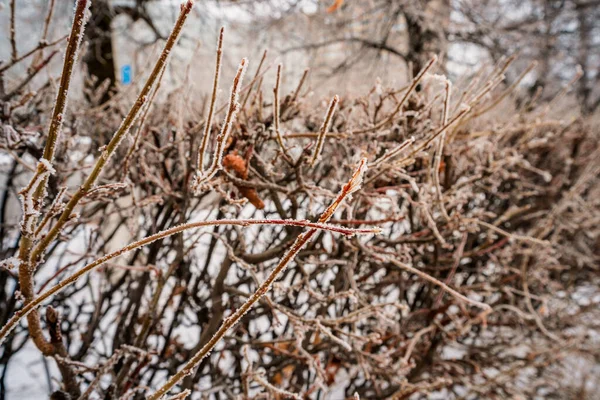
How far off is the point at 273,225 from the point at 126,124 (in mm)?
1555

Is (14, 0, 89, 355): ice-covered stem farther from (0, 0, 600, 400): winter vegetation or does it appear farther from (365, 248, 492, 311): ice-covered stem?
(365, 248, 492, 311): ice-covered stem

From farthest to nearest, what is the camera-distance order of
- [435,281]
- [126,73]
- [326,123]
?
[126,73] → [435,281] → [326,123]

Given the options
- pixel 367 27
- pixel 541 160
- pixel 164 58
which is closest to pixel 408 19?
pixel 367 27

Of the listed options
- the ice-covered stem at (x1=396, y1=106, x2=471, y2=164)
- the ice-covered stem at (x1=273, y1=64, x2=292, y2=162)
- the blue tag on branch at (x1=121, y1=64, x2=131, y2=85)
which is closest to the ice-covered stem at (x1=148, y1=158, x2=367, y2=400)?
the ice-covered stem at (x1=273, y1=64, x2=292, y2=162)

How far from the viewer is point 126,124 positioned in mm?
824

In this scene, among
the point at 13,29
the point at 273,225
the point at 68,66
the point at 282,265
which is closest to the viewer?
the point at 68,66

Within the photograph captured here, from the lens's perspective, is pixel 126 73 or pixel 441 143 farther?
pixel 126 73

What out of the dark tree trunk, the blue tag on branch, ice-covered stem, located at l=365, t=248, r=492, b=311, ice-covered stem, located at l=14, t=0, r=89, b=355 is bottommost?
ice-covered stem, located at l=365, t=248, r=492, b=311

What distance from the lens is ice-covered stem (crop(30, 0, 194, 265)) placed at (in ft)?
2.46

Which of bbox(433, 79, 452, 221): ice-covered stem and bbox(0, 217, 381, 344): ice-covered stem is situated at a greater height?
bbox(433, 79, 452, 221): ice-covered stem

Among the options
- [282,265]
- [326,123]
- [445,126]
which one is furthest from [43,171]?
[445,126]

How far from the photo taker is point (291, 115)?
1.94m

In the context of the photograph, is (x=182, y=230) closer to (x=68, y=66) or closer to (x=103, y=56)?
(x=68, y=66)

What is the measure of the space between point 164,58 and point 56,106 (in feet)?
0.64
